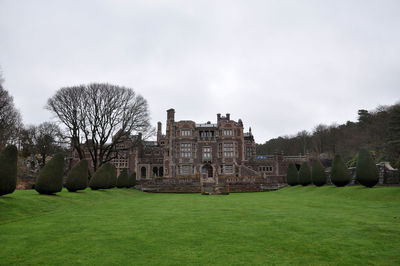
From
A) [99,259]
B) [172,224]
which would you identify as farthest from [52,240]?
[172,224]

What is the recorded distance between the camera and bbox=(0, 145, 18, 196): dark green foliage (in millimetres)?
15296

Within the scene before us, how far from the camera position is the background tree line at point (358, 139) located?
44.6m

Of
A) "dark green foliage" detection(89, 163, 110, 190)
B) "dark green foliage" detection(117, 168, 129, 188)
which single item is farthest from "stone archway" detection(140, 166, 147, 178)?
"dark green foliage" detection(89, 163, 110, 190)

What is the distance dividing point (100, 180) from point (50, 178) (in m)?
9.84

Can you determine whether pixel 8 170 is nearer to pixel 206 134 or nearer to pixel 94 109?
pixel 94 109

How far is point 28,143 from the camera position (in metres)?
57.5

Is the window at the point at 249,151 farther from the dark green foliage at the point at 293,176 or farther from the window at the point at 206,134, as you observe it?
the dark green foliage at the point at 293,176

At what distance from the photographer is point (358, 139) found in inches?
2384

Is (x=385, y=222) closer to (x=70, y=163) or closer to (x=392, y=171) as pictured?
(x=392, y=171)

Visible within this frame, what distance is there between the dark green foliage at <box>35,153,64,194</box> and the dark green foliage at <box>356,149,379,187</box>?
26308 mm

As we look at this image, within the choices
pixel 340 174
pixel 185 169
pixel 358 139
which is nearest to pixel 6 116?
pixel 185 169

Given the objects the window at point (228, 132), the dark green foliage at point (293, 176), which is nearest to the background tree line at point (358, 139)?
the dark green foliage at point (293, 176)

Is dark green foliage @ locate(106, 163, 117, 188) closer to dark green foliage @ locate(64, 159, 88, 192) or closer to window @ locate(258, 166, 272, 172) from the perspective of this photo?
dark green foliage @ locate(64, 159, 88, 192)

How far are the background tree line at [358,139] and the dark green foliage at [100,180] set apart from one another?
34.4 m
